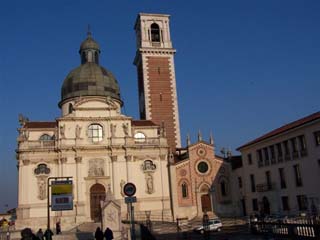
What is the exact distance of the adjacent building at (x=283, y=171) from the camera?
1384 inches

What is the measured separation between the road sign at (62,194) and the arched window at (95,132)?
24.8 meters

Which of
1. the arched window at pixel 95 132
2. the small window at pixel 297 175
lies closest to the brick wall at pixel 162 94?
the arched window at pixel 95 132

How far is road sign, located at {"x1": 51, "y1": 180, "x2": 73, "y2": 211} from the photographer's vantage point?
2075 cm

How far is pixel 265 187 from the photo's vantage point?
42.4m

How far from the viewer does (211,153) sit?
47.4 m

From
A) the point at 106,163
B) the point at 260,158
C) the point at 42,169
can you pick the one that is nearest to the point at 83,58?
the point at 106,163

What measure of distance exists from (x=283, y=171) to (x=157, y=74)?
21.6 metres

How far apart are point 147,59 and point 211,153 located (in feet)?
51.0

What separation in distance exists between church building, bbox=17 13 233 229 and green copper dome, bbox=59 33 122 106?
123 mm

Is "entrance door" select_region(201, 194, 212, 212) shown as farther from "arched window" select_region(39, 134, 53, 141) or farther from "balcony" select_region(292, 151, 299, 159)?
"arched window" select_region(39, 134, 53, 141)

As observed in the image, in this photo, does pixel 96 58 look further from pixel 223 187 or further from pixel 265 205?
pixel 265 205

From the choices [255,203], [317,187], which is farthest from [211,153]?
[317,187]

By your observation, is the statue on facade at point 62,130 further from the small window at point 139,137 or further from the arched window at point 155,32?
the arched window at point 155,32

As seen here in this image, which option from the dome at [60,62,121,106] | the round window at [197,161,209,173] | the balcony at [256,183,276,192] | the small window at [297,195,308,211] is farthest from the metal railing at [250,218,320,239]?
the dome at [60,62,121,106]
